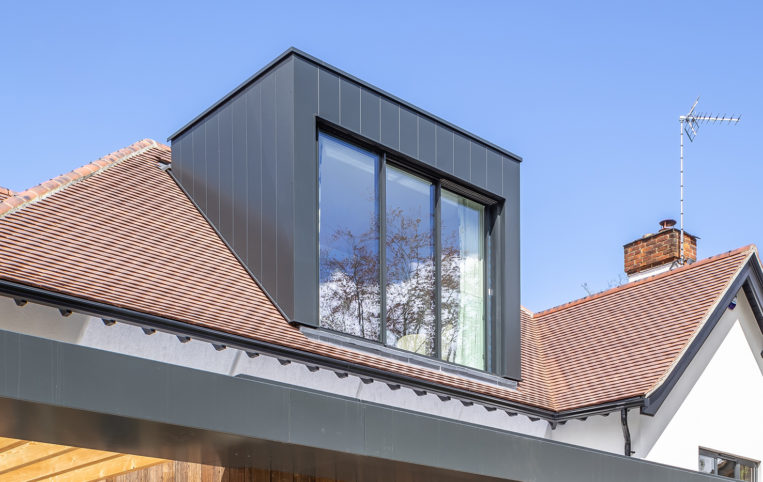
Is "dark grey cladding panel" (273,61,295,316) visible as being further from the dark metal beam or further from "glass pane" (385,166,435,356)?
the dark metal beam

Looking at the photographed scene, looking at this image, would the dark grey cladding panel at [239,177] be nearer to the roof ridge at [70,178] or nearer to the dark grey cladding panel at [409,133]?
the roof ridge at [70,178]

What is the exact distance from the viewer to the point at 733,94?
25750 millimetres

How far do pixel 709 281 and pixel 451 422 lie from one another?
10.3 m

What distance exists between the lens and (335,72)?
11.2 metres

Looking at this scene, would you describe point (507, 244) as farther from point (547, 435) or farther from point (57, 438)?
point (57, 438)

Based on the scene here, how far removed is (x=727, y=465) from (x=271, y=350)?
8351 millimetres

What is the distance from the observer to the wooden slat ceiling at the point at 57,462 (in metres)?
6.50

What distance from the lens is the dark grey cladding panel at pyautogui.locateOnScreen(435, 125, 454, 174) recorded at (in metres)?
12.3

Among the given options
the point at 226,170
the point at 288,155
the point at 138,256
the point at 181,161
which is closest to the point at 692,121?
the point at 181,161

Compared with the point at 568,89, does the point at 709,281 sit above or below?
below

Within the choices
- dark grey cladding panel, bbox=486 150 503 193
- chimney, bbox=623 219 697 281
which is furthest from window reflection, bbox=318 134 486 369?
chimney, bbox=623 219 697 281

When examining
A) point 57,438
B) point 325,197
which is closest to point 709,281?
point 325,197

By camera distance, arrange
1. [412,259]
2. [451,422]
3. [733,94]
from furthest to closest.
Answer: [733,94] → [412,259] → [451,422]

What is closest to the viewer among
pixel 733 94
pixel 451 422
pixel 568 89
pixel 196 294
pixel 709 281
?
pixel 451 422
